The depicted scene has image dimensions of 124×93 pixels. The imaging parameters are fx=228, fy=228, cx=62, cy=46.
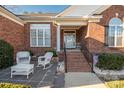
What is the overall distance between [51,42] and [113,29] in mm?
6201

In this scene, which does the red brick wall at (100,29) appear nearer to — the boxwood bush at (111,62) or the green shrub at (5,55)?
the boxwood bush at (111,62)

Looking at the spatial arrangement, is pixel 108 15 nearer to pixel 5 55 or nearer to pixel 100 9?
pixel 100 9

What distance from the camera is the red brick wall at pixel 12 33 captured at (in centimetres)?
1616

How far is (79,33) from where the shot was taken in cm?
2433

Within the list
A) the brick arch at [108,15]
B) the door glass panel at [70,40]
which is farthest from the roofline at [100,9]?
the door glass panel at [70,40]

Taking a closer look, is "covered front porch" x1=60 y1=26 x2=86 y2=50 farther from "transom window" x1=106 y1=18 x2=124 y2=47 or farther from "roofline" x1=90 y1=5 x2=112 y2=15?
"roofline" x1=90 y1=5 x2=112 y2=15

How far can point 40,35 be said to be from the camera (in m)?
21.7

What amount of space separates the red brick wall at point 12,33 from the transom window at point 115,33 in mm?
7540

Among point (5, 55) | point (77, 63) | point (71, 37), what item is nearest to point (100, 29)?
point (77, 63)

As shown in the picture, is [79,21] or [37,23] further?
[37,23]

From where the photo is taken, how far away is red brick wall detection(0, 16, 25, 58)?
636 inches

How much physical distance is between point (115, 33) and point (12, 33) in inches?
325

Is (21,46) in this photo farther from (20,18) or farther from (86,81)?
(86,81)
